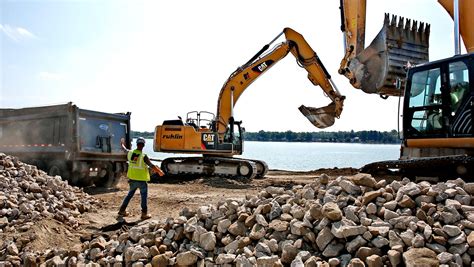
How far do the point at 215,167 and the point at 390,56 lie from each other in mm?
7319

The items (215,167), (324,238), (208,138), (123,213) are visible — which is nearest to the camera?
(324,238)

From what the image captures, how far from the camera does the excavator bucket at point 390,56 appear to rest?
9.43m

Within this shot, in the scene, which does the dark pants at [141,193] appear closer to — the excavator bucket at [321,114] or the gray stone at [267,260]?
the gray stone at [267,260]

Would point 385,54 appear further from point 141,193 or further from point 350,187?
point 141,193

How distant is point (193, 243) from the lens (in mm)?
5461

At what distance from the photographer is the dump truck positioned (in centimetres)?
1097

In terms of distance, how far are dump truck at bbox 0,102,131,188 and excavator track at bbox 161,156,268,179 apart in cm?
311

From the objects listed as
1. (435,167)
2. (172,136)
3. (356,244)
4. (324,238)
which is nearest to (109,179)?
(172,136)

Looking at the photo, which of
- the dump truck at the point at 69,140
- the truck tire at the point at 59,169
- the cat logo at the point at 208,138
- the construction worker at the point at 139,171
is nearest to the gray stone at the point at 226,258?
the construction worker at the point at 139,171

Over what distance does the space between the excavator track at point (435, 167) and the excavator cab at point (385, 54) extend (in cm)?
198

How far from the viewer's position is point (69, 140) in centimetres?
1088

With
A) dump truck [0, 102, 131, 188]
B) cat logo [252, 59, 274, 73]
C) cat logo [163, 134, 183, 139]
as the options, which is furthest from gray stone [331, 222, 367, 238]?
cat logo [163, 134, 183, 139]

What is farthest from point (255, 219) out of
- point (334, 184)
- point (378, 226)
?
point (378, 226)

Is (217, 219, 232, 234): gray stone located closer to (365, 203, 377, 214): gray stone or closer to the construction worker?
(365, 203, 377, 214): gray stone
